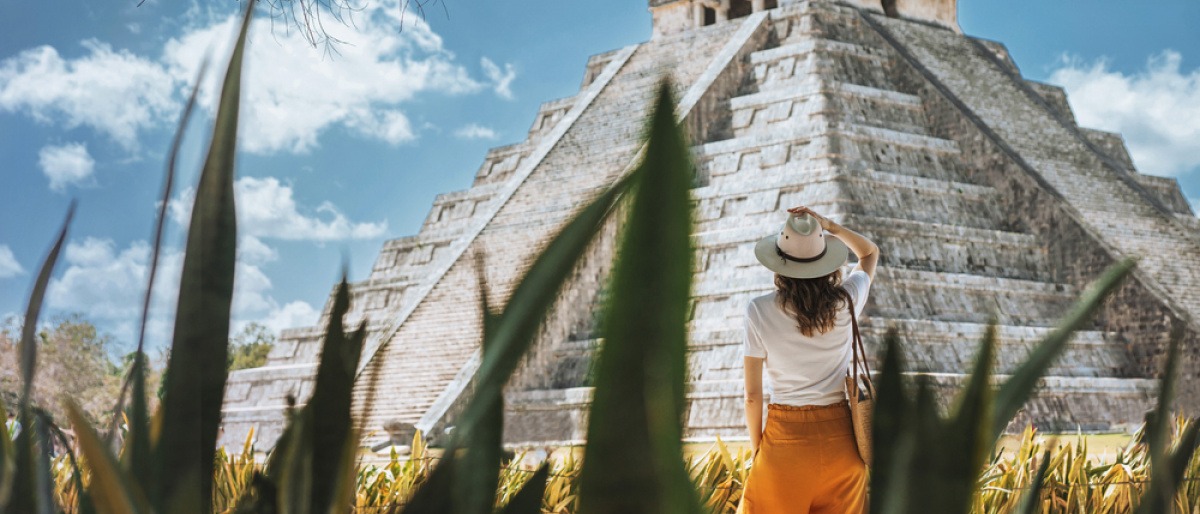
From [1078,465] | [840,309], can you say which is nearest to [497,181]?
[1078,465]

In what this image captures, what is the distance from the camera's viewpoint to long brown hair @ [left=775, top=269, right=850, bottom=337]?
2.39 m

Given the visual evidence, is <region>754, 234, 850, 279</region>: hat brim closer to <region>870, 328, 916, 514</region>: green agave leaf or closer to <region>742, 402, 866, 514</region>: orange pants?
<region>742, 402, 866, 514</region>: orange pants

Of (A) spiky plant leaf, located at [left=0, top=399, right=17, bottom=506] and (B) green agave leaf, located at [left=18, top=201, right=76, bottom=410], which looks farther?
(A) spiky plant leaf, located at [left=0, top=399, right=17, bottom=506]

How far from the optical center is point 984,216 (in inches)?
449

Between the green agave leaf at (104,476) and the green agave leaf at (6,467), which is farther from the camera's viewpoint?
the green agave leaf at (6,467)

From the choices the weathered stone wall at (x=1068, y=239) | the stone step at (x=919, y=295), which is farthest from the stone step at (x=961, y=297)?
the weathered stone wall at (x=1068, y=239)

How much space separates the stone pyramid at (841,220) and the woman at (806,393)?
613cm

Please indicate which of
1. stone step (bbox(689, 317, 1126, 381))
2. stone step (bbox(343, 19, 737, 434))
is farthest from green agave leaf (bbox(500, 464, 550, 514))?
stone step (bbox(343, 19, 737, 434))

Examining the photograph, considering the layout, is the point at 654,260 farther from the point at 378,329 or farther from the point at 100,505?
the point at 378,329

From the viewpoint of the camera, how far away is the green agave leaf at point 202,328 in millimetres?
620

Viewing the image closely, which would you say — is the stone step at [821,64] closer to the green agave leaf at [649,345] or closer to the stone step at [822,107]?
the stone step at [822,107]

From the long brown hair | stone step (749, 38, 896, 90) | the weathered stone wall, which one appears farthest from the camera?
stone step (749, 38, 896, 90)

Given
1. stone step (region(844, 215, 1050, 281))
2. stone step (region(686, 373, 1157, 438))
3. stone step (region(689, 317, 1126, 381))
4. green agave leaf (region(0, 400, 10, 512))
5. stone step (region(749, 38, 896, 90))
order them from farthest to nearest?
stone step (region(749, 38, 896, 90)) < stone step (region(844, 215, 1050, 281)) < stone step (region(689, 317, 1126, 381)) < stone step (region(686, 373, 1157, 438)) < green agave leaf (region(0, 400, 10, 512))

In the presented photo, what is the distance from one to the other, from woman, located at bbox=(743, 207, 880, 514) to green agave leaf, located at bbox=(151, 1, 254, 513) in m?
1.82
